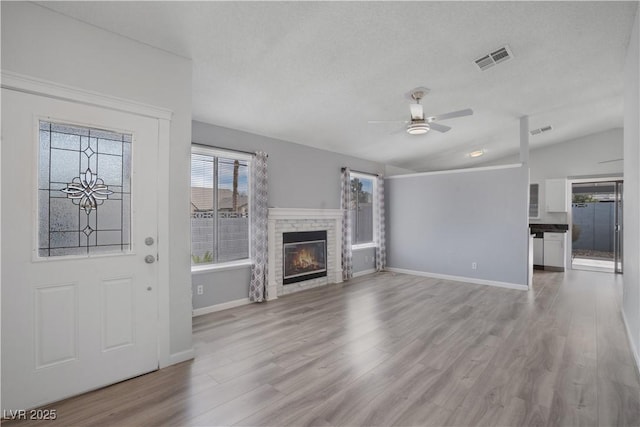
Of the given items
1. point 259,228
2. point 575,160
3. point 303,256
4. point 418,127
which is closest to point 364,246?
point 303,256

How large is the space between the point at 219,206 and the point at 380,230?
3.97 m

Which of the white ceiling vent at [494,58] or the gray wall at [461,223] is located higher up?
the white ceiling vent at [494,58]

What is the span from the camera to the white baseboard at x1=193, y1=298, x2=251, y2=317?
4156 millimetres

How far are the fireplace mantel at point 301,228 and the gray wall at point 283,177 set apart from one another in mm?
201

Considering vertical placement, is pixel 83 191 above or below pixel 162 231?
above

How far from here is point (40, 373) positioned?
2.16 meters

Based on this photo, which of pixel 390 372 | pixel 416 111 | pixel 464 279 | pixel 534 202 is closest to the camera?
pixel 390 372

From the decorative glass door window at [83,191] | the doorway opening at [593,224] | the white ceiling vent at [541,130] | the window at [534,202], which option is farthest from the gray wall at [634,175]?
the doorway opening at [593,224]

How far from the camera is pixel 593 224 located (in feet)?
26.6

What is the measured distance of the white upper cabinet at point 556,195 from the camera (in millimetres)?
7574

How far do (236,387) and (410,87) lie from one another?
383 centimetres

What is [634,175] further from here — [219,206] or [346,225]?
[219,206]

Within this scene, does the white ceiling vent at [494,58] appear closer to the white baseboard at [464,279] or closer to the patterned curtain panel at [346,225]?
the patterned curtain panel at [346,225]

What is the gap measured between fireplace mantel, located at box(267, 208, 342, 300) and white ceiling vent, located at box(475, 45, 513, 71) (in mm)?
3328
